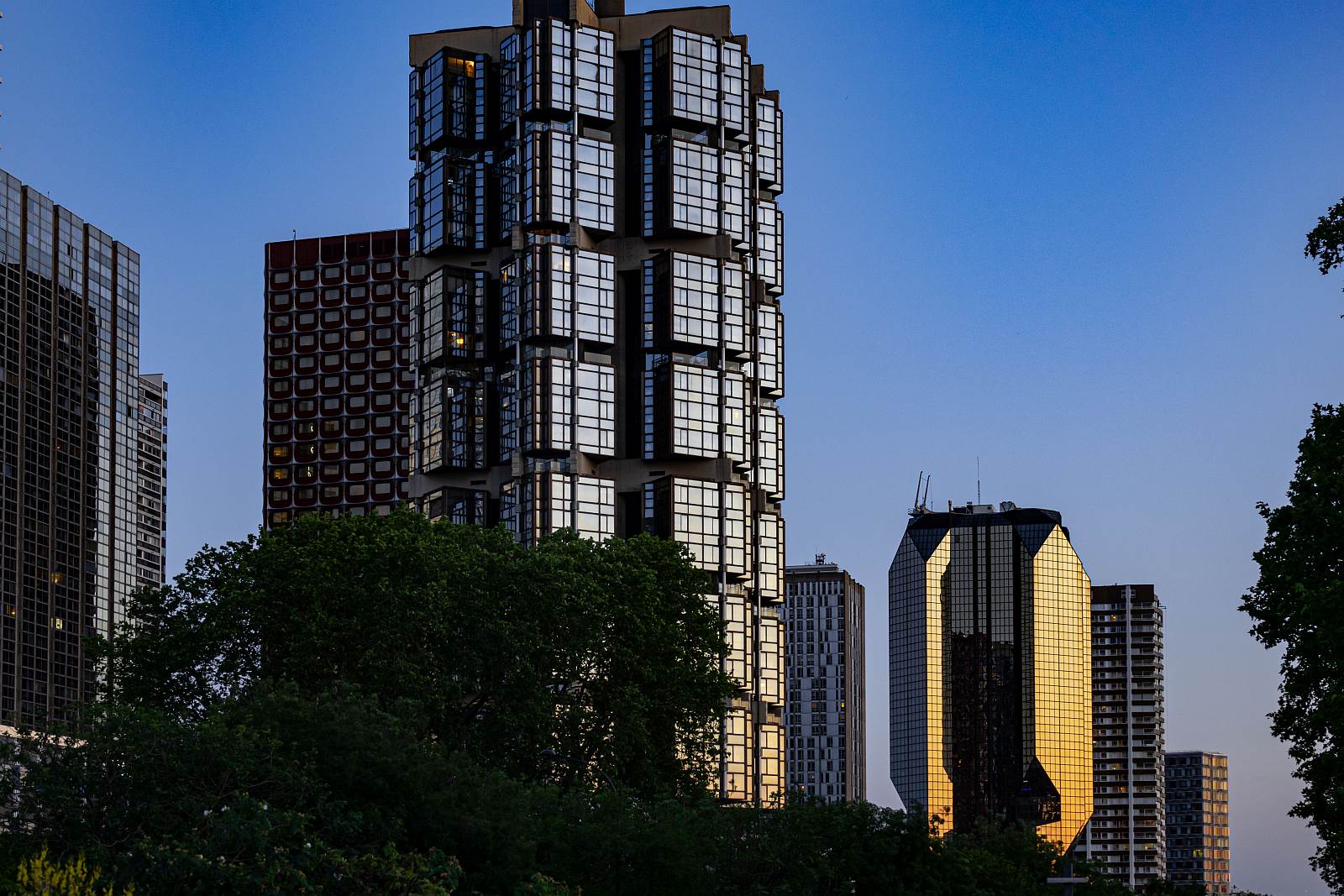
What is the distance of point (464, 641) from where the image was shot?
266 feet

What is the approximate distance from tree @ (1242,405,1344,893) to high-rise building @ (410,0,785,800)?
83.8 metres

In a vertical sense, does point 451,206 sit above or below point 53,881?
above

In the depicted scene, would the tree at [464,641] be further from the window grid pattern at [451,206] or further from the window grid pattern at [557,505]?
the window grid pattern at [451,206]

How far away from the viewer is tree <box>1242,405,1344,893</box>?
152ft

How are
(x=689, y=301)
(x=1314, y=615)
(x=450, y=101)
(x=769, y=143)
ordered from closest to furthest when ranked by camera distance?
(x=1314, y=615) < (x=689, y=301) < (x=450, y=101) < (x=769, y=143)

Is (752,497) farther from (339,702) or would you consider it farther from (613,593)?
(339,702)

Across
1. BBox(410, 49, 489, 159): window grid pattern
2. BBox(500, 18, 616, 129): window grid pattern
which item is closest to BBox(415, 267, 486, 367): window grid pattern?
BBox(410, 49, 489, 159): window grid pattern

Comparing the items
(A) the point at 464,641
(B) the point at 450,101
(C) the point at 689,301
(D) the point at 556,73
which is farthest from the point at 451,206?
(A) the point at 464,641

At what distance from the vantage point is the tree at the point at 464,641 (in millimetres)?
80000

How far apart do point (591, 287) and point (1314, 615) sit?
3919 inches

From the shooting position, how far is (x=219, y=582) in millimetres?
85688

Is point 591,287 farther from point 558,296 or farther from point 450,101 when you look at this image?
point 450,101

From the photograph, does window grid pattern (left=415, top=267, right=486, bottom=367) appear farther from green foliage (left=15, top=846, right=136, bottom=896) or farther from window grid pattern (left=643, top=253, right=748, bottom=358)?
green foliage (left=15, top=846, right=136, bottom=896)

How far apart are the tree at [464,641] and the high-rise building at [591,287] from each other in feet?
160
